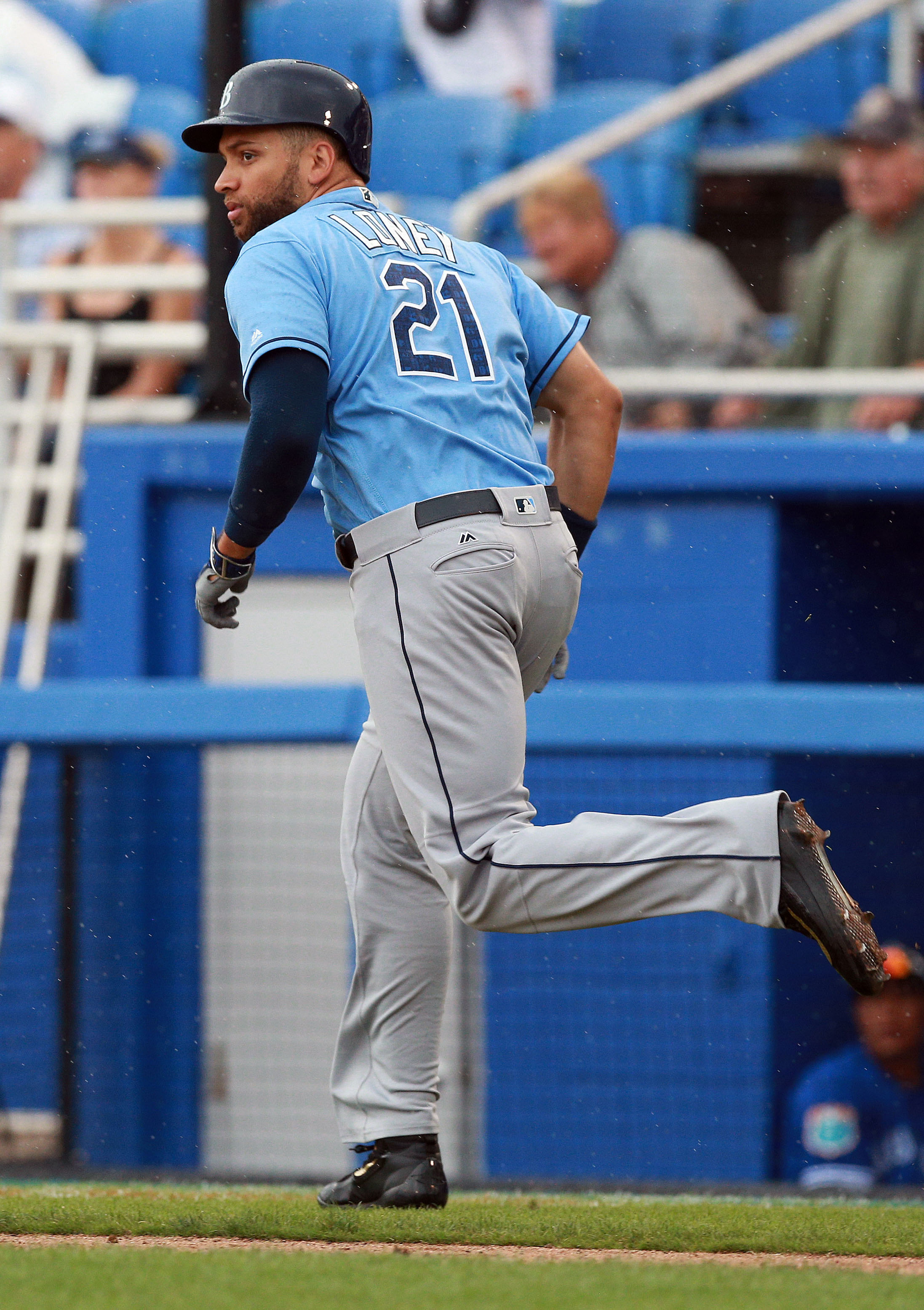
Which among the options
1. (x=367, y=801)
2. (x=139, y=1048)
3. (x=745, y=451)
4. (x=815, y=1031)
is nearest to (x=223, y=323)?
(x=745, y=451)

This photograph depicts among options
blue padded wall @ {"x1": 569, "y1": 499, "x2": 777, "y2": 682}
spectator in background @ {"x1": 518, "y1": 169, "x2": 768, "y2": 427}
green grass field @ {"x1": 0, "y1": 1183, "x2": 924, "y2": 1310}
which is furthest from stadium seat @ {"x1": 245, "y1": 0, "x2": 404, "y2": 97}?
green grass field @ {"x1": 0, "y1": 1183, "x2": 924, "y2": 1310}

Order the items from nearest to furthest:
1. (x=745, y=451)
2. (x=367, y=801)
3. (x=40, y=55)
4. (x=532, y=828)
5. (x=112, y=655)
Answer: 1. (x=532, y=828)
2. (x=367, y=801)
3. (x=745, y=451)
4. (x=112, y=655)
5. (x=40, y=55)

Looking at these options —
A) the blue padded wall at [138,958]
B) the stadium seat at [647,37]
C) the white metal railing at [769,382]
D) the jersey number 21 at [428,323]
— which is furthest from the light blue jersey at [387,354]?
the stadium seat at [647,37]

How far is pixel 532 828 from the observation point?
308 cm

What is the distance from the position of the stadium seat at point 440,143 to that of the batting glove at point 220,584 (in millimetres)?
5167

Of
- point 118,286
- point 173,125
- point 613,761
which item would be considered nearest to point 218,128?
point 613,761

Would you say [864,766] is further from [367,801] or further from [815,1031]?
[367,801]

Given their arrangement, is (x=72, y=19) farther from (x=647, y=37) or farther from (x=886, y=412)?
(x=886, y=412)

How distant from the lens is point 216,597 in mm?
3340

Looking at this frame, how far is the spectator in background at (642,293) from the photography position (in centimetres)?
707

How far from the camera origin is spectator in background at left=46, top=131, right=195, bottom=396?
7.95 metres

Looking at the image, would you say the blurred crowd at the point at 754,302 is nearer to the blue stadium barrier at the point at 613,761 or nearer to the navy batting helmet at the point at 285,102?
the blue stadium barrier at the point at 613,761

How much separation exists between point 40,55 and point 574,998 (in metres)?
6.64

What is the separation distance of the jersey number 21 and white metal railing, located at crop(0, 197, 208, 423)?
419 centimetres
